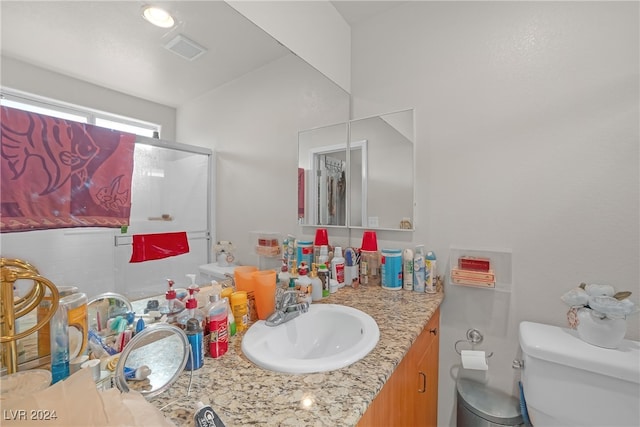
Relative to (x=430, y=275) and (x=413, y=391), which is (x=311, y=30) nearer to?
(x=430, y=275)

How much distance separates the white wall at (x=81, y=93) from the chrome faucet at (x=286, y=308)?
0.67 metres

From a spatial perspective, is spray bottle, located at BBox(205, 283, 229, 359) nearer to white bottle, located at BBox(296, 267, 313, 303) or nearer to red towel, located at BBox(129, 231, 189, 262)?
red towel, located at BBox(129, 231, 189, 262)

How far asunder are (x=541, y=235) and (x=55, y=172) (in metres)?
1.66

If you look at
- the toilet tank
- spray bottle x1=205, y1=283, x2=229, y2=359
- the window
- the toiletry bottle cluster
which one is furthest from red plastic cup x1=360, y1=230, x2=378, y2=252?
the window

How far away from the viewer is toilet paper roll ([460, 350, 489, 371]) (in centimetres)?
113

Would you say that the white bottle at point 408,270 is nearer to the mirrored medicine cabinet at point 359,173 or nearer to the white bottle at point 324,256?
the mirrored medicine cabinet at point 359,173

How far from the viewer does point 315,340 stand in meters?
1.04

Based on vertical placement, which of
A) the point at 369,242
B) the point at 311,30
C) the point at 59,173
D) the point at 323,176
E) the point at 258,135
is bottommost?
the point at 369,242

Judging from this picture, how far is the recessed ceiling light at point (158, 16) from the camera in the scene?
768 millimetres

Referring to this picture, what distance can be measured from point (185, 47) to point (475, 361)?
165cm

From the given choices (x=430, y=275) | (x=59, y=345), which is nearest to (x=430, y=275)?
(x=430, y=275)

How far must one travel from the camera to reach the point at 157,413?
0.48 m

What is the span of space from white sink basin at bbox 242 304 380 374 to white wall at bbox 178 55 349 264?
0.31 meters

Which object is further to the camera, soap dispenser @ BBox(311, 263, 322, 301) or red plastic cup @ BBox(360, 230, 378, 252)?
red plastic cup @ BBox(360, 230, 378, 252)
